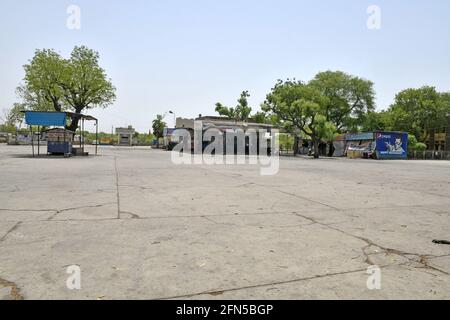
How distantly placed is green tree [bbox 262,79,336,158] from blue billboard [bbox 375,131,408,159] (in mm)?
6070

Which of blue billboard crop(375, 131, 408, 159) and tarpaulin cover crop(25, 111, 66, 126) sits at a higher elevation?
tarpaulin cover crop(25, 111, 66, 126)

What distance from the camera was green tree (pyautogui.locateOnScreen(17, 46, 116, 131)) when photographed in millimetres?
39688

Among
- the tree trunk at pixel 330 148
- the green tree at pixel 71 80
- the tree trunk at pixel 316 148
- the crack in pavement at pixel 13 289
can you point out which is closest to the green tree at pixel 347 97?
the tree trunk at pixel 330 148

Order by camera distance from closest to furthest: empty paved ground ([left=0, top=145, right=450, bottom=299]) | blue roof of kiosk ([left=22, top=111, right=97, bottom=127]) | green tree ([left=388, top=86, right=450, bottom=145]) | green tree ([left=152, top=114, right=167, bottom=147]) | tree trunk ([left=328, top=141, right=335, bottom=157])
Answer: empty paved ground ([left=0, top=145, right=450, bottom=299]) → blue roof of kiosk ([left=22, top=111, right=97, bottom=127]) → tree trunk ([left=328, top=141, right=335, bottom=157]) → green tree ([left=388, top=86, right=450, bottom=145]) → green tree ([left=152, top=114, right=167, bottom=147])

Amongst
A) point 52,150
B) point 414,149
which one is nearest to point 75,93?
point 52,150

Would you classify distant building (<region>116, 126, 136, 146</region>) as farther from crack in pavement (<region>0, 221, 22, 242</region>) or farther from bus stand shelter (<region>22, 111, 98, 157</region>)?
crack in pavement (<region>0, 221, 22, 242</region>)

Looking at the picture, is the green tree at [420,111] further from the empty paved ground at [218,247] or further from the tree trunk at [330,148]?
the empty paved ground at [218,247]

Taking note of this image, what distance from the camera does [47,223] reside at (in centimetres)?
491

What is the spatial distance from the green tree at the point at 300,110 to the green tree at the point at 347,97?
1193 cm

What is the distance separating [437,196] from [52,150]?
2500cm

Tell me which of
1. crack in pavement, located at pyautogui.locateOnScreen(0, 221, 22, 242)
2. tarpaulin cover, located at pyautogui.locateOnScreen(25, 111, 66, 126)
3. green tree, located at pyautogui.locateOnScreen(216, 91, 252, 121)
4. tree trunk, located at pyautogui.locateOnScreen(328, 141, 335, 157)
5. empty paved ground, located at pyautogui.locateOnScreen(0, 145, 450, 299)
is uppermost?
green tree, located at pyautogui.locateOnScreen(216, 91, 252, 121)

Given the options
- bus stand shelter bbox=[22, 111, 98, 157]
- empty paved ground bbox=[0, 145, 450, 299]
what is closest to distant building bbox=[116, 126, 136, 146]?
bus stand shelter bbox=[22, 111, 98, 157]

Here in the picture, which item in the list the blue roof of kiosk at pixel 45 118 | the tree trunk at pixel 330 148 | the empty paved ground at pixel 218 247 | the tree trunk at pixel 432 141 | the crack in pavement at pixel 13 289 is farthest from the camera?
the tree trunk at pixel 432 141

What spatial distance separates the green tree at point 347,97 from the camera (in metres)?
57.9
